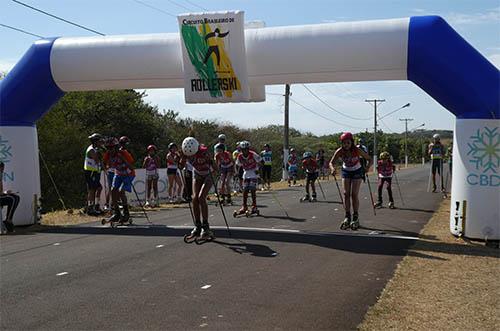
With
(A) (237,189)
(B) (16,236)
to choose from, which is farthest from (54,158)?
(B) (16,236)

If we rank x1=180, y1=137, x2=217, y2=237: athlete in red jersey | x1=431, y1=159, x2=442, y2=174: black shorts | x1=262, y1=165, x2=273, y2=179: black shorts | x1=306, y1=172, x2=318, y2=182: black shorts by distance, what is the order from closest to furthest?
x1=180, y1=137, x2=217, y2=237: athlete in red jersey < x1=306, y1=172, x2=318, y2=182: black shorts < x1=431, y1=159, x2=442, y2=174: black shorts < x1=262, y1=165, x2=273, y2=179: black shorts

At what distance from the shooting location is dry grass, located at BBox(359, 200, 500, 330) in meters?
5.67

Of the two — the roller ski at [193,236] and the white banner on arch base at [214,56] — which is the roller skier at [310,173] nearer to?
the white banner on arch base at [214,56]

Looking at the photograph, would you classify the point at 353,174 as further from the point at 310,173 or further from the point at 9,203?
the point at 9,203

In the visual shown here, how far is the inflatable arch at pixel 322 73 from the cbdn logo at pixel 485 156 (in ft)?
0.05

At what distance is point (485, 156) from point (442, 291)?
12.9 feet

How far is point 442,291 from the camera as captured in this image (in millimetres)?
6859

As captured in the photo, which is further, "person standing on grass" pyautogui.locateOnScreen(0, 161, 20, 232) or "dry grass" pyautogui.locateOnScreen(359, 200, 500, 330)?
"person standing on grass" pyautogui.locateOnScreen(0, 161, 20, 232)

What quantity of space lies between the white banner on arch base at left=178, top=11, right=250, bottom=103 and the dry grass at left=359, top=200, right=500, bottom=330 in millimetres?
4951

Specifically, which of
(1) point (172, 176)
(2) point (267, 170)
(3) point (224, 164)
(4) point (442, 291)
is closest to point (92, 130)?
(2) point (267, 170)

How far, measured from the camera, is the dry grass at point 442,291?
223 inches

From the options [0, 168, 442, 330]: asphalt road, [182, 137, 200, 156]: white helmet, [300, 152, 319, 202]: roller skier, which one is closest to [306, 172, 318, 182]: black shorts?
A: [300, 152, 319, 202]: roller skier

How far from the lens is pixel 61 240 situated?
10.8m

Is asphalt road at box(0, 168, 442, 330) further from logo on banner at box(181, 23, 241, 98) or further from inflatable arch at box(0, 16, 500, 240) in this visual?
logo on banner at box(181, 23, 241, 98)
